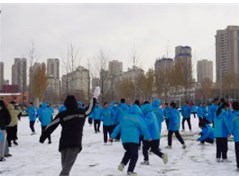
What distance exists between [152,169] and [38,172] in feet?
8.27

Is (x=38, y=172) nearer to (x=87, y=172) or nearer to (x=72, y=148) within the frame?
(x=87, y=172)

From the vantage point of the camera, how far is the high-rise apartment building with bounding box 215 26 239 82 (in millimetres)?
66125

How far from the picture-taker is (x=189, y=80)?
124 ft

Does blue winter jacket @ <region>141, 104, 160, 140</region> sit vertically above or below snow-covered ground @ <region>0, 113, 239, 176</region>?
above

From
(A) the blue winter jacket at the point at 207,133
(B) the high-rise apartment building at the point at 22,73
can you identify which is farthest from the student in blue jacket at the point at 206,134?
(B) the high-rise apartment building at the point at 22,73

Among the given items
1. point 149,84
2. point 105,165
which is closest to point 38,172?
point 105,165

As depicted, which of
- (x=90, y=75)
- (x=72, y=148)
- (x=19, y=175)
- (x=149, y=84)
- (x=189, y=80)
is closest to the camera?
(x=72, y=148)

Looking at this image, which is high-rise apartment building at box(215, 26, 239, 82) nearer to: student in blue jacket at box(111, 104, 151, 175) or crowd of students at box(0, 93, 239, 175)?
crowd of students at box(0, 93, 239, 175)

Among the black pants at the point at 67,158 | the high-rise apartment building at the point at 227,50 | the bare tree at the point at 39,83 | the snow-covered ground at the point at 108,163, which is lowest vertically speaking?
the snow-covered ground at the point at 108,163

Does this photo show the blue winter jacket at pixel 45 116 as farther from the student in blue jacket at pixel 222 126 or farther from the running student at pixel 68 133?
the running student at pixel 68 133

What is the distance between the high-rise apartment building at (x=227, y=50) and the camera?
66.1 metres

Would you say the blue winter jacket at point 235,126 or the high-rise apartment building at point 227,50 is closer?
the blue winter jacket at point 235,126

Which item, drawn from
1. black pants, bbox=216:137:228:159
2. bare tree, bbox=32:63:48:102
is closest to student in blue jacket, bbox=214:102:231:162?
black pants, bbox=216:137:228:159

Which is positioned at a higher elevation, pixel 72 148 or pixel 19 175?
pixel 72 148
